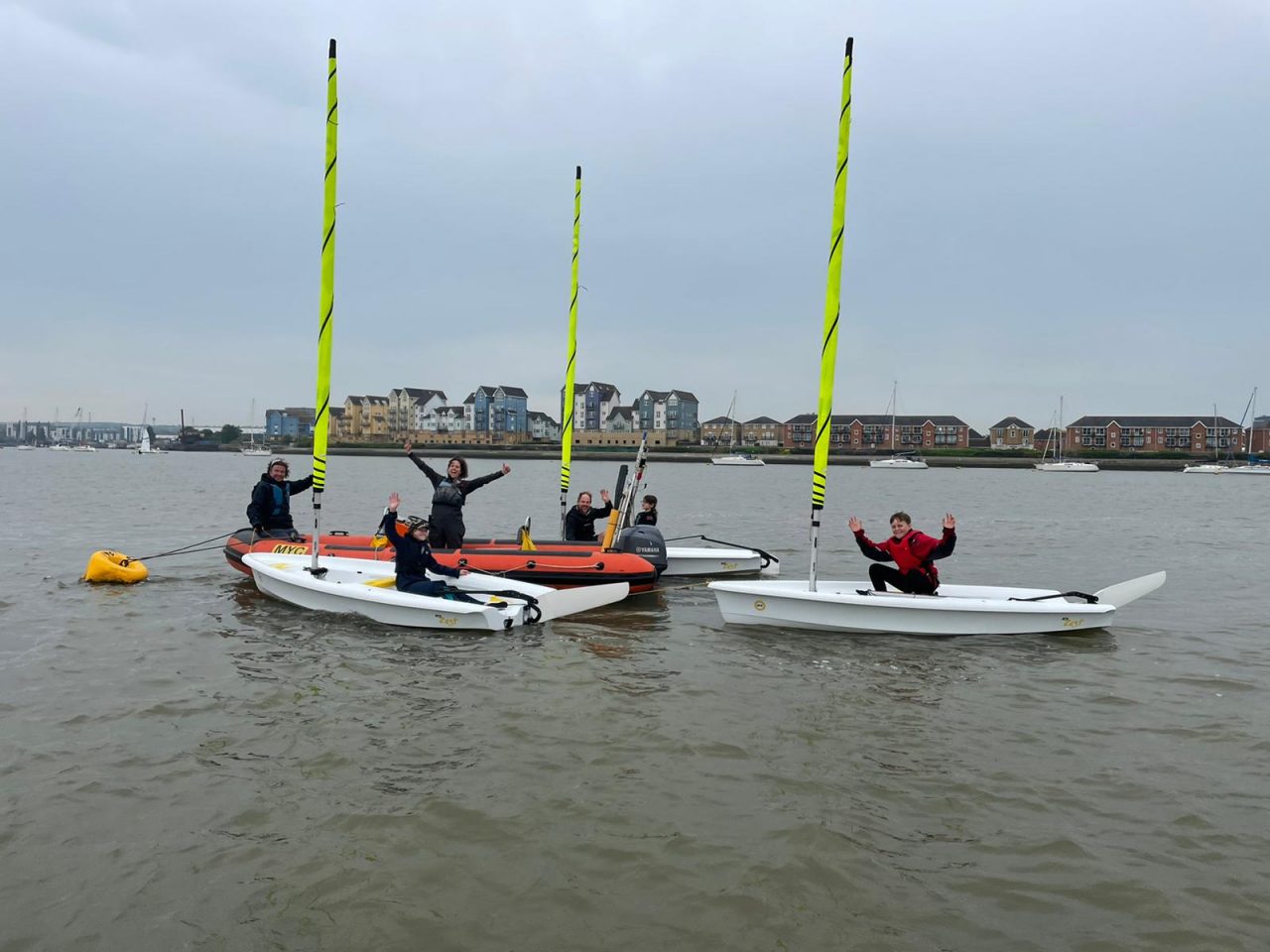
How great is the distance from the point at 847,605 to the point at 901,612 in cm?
79

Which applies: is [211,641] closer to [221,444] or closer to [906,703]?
[906,703]

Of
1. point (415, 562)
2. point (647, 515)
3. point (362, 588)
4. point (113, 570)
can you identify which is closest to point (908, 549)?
point (647, 515)

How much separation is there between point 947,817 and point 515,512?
3223cm

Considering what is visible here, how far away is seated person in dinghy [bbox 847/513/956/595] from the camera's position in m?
11.9

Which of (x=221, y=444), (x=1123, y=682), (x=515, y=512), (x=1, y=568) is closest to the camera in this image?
(x=1123, y=682)

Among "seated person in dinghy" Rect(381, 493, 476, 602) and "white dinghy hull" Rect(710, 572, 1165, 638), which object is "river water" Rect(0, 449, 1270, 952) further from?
"seated person in dinghy" Rect(381, 493, 476, 602)

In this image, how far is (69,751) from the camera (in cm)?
713

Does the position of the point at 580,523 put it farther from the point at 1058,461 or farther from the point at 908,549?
the point at 1058,461

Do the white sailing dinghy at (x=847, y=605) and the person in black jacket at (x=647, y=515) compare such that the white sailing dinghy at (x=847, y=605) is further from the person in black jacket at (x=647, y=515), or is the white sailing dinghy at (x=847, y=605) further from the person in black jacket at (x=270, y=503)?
the person in black jacket at (x=270, y=503)

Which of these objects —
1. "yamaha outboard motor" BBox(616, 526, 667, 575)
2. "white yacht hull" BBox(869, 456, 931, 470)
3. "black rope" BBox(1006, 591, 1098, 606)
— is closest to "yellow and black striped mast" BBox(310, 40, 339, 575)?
"yamaha outboard motor" BBox(616, 526, 667, 575)

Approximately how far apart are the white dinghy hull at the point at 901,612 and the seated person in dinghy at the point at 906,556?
0.25 meters

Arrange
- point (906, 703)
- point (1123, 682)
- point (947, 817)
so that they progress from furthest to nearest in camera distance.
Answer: point (1123, 682) < point (906, 703) < point (947, 817)

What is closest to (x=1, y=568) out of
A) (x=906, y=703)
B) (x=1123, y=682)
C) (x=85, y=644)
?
(x=85, y=644)

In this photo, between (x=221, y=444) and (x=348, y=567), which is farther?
(x=221, y=444)
